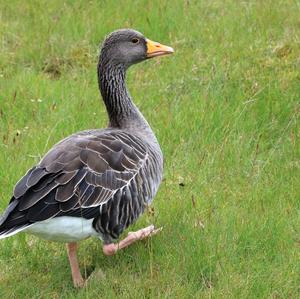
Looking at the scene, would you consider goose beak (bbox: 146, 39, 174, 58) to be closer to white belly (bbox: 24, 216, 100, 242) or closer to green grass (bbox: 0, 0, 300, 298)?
green grass (bbox: 0, 0, 300, 298)

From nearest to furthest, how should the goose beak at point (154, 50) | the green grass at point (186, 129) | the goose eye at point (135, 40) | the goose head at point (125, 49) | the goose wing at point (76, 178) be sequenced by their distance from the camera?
1. the goose wing at point (76, 178)
2. the green grass at point (186, 129)
3. the goose head at point (125, 49)
4. the goose eye at point (135, 40)
5. the goose beak at point (154, 50)

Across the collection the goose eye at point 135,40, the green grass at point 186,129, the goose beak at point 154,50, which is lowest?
the green grass at point 186,129

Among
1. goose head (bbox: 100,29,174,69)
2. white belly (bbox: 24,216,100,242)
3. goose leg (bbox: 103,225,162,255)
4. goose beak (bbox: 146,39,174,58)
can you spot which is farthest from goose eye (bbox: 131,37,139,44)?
white belly (bbox: 24,216,100,242)

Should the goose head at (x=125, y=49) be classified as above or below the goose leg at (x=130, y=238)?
above

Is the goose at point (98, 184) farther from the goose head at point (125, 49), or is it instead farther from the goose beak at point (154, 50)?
the goose beak at point (154, 50)

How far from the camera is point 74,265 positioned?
18.6ft

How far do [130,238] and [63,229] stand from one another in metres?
0.66

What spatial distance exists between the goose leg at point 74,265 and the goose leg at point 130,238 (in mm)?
205

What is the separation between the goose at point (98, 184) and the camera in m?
5.27

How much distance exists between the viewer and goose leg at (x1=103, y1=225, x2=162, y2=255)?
5684 millimetres

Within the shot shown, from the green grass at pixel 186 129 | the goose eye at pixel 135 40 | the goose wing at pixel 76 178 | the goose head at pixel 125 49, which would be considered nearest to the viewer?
the goose wing at pixel 76 178

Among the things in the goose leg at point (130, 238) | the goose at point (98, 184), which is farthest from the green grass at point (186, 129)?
the goose at point (98, 184)

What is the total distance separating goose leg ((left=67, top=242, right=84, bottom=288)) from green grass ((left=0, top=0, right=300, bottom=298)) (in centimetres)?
9

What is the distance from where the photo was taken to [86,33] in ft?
30.7
